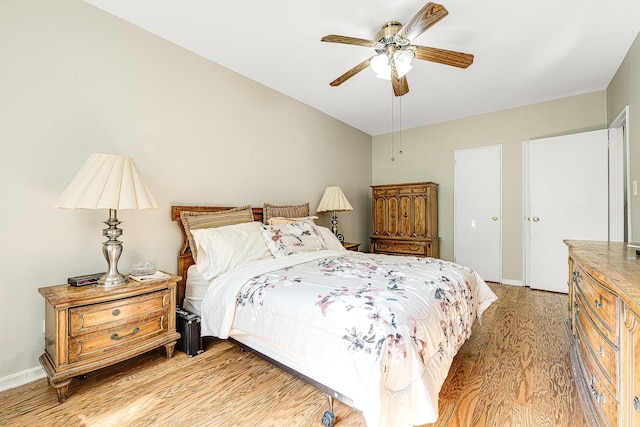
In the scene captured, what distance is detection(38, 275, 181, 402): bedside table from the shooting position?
155 cm

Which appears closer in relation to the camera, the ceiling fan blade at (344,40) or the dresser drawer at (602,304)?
the dresser drawer at (602,304)

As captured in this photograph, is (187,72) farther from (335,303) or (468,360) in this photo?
(468,360)

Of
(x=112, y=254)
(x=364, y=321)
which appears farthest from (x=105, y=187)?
(x=364, y=321)

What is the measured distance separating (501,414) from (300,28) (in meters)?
2.87

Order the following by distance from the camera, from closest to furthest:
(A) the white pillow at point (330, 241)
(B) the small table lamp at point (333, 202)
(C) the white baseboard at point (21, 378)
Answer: (C) the white baseboard at point (21, 378) → (A) the white pillow at point (330, 241) → (B) the small table lamp at point (333, 202)

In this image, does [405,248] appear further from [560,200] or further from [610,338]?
[610,338]

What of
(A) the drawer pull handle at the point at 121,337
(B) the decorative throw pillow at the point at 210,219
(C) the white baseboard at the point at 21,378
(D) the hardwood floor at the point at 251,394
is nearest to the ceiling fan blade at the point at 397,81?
(B) the decorative throw pillow at the point at 210,219

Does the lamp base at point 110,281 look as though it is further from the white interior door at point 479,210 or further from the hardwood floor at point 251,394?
the white interior door at point 479,210

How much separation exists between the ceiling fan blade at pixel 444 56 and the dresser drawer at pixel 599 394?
193 centimetres

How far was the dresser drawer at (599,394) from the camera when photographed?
1049 mm

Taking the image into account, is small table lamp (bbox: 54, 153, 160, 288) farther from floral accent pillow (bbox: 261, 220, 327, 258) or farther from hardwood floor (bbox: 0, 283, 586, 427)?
Result: floral accent pillow (bbox: 261, 220, 327, 258)

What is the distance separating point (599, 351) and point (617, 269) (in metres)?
0.36

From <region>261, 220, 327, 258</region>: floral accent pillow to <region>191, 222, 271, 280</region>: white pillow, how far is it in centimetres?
9

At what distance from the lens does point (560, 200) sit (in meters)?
3.60
